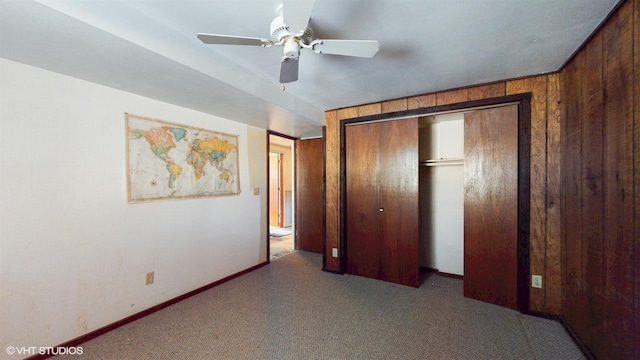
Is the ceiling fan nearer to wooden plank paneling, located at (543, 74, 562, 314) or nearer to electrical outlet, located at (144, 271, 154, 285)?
wooden plank paneling, located at (543, 74, 562, 314)

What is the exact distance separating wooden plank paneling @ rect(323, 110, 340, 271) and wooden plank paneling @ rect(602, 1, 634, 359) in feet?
7.57

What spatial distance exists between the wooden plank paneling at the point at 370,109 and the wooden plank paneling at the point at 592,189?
5.53 ft

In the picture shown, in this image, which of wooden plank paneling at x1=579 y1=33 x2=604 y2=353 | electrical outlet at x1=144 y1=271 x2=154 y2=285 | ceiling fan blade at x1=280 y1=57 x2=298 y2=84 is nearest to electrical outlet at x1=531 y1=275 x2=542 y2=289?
wooden plank paneling at x1=579 y1=33 x2=604 y2=353

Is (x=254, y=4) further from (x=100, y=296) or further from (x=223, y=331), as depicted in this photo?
(x=100, y=296)

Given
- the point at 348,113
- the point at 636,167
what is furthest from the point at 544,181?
the point at 348,113

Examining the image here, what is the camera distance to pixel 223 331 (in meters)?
2.00

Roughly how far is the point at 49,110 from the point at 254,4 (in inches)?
67.8

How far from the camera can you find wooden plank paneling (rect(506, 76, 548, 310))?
2.17 m

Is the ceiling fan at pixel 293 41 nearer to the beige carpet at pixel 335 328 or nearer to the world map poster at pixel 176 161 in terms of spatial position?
the world map poster at pixel 176 161

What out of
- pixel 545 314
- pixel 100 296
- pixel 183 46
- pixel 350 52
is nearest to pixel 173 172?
pixel 100 296

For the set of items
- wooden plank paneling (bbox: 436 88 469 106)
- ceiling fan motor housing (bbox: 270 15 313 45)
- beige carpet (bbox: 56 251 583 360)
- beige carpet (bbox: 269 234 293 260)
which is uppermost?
wooden plank paneling (bbox: 436 88 469 106)

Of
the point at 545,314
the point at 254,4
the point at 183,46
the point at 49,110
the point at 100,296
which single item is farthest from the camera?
the point at 545,314

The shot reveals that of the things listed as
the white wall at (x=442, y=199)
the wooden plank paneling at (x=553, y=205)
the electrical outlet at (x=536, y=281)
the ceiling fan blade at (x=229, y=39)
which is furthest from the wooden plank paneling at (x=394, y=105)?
the electrical outlet at (x=536, y=281)

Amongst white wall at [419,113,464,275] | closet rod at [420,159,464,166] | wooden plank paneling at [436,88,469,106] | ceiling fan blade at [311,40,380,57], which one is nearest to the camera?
ceiling fan blade at [311,40,380,57]
